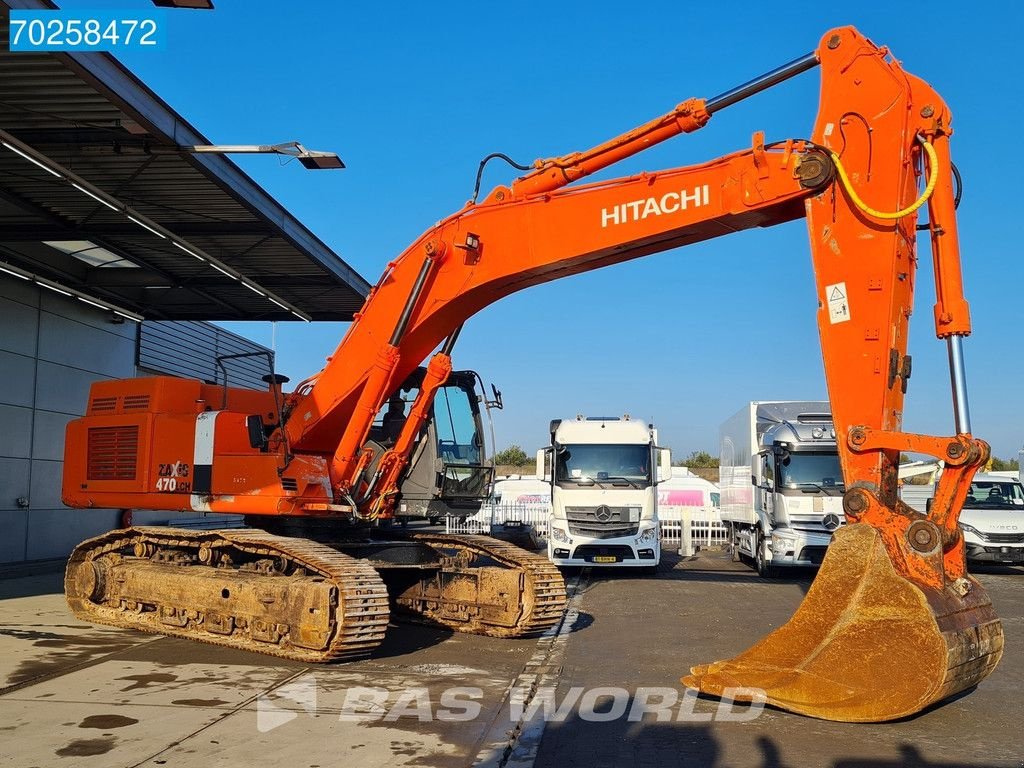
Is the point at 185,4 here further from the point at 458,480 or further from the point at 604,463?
the point at 604,463

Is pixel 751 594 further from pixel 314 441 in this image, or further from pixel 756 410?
pixel 314 441

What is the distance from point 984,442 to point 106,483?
9417 millimetres

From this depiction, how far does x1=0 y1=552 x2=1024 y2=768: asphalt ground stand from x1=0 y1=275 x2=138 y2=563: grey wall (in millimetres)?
7337

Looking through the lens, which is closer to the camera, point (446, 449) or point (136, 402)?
point (446, 449)

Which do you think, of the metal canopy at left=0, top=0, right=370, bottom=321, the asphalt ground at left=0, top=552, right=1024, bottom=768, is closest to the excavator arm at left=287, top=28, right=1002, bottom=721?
the asphalt ground at left=0, top=552, right=1024, bottom=768

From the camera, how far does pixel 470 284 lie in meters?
9.04

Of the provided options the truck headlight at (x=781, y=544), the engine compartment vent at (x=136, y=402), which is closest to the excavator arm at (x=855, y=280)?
the engine compartment vent at (x=136, y=402)

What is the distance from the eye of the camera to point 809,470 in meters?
17.0

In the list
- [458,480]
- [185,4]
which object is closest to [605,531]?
[458,480]

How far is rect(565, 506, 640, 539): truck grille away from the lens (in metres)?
17.1

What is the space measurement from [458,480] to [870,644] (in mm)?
5151

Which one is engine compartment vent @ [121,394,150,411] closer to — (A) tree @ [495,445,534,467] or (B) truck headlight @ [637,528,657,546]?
(B) truck headlight @ [637,528,657,546]

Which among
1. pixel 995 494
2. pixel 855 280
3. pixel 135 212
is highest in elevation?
pixel 135 212

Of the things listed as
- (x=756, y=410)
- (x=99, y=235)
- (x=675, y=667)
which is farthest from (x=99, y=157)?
(x=756, y=410)
